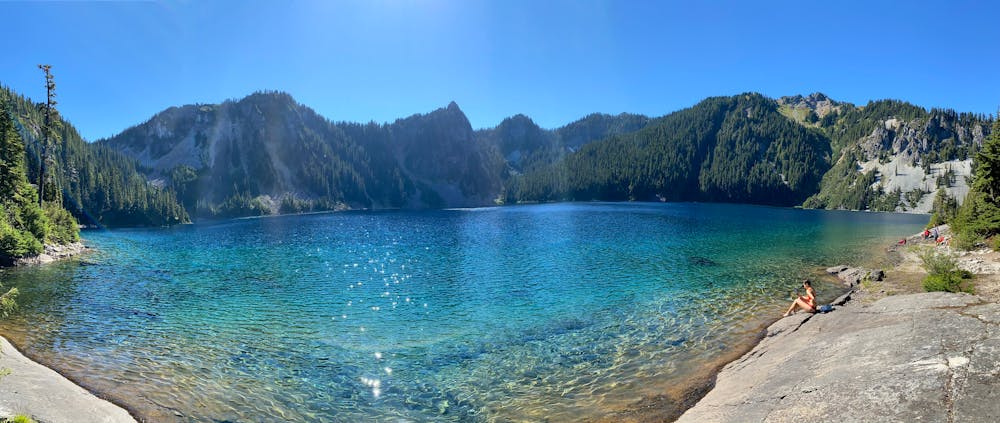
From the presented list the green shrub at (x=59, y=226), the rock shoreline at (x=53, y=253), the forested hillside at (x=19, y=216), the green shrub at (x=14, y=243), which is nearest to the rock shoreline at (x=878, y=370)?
the green shrub at (x=14, y=243)

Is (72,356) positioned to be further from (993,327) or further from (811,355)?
(993,327)

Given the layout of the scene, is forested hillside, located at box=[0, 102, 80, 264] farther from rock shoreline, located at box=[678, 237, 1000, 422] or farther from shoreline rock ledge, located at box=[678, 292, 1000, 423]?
rock shoreline, located at box=[678, 237, 1000, 422]

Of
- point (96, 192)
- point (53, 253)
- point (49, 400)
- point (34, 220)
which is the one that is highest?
→ point (96, 192)

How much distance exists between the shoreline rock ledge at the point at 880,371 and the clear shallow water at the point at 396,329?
12.0ft

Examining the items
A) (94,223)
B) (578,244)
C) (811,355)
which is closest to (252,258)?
(578,244)

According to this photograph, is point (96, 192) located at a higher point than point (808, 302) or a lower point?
higher

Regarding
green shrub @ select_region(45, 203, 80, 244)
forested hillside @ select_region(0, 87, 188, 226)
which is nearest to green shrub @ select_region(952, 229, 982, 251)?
green shrub @ select_region(45, 203, 80, 244)

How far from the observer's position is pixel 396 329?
2819 cm

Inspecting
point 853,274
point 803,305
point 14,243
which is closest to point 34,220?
point 14,243

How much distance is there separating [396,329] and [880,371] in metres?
23.5

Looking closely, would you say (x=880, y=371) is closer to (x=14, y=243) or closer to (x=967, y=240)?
(x=967, y=240)

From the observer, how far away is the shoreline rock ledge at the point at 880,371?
1102 cm

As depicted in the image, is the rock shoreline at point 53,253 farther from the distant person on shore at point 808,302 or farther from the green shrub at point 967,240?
the green shrub at point 967,240

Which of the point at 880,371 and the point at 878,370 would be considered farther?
the point at 878,370
